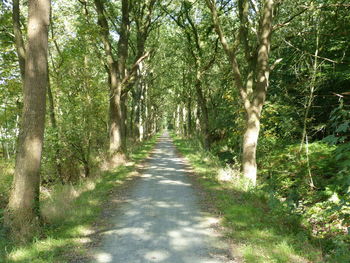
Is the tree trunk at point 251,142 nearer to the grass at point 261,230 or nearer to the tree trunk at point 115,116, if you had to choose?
the grass at point 261,230

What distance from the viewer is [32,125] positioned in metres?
6.36

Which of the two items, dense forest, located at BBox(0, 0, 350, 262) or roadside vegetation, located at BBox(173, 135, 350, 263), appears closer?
roadside vegetation, located at BBox(173, 135, 350, 263)

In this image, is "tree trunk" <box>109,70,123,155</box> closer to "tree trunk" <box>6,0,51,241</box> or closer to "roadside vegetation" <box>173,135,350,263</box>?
"roadside vegetation" <box>173,135,350,263</box>

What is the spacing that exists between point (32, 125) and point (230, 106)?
37.4 ft

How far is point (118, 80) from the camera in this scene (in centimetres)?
1597

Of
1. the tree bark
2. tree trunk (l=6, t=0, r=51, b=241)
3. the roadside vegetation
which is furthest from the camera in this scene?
the tree bark

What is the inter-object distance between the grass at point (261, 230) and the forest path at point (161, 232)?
0.46m

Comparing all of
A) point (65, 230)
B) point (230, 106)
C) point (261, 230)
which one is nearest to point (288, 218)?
point (261, 230)

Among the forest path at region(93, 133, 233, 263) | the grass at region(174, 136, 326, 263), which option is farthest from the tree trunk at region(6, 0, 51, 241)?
the grass at region(174, 136, 326, 263)

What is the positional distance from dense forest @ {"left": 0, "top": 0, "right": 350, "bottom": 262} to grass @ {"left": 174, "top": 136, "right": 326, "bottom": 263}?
0.16 m

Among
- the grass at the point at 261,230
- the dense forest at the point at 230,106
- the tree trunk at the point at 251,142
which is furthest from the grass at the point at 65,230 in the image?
the tree trunk at the point at 251,142

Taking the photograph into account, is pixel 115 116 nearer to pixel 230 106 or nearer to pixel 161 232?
pixel 230 106

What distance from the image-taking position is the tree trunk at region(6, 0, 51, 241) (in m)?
6.21

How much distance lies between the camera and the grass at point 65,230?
5.16 metres
